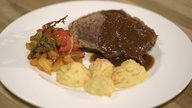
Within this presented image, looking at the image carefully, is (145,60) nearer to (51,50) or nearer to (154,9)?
(51,50)

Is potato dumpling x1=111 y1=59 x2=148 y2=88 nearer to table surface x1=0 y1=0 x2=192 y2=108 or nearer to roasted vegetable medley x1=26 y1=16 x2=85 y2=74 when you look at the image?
roasted vegetable medley x1=26 y1=16 x2=85 y2=74

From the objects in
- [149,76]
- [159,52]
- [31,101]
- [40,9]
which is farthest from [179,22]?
[31,101]

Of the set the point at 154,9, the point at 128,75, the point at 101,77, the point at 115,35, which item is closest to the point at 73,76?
the point at 101,77

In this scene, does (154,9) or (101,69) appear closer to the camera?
(101,69)

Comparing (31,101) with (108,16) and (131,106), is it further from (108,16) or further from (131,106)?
(108,16)

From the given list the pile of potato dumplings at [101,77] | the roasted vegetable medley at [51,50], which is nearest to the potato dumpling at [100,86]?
the pile of potato dumplings at [101,77]

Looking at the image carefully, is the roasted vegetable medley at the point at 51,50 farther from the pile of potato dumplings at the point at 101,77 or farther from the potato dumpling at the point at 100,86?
the potato dumpling at the point at 100,86

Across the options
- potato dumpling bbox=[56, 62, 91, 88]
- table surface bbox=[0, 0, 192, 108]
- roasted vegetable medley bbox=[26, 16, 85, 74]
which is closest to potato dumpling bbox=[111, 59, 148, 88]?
potato dumpling bbox=[56, 62, 91, 88]
